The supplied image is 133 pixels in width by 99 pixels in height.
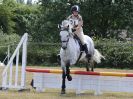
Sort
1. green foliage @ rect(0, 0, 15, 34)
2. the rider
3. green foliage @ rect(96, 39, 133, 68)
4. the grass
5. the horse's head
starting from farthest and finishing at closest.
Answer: green foliage @ rect(0, 0, 15, 34), green foliage @ rect(96, 39, 133, 68), the rider, the horse's head, the grass

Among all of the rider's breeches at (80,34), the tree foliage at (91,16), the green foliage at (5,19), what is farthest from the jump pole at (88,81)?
the green foliage at (5,19)

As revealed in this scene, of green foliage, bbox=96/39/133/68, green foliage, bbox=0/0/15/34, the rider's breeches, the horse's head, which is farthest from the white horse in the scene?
green foliage, bbox=0/0/15/34

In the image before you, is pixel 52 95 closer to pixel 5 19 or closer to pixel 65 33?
pixel 65 33

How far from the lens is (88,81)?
14.6 m

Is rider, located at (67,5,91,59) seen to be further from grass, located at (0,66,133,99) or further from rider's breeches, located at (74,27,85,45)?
grass, located at (0,66,133,99)

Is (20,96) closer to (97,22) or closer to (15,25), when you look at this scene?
(97,22)

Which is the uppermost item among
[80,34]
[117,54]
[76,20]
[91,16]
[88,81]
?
[76,20]

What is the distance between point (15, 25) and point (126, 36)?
3020cm

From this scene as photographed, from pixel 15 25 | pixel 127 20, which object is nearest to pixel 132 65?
pixel 127 20

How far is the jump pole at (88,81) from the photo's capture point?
14258mm

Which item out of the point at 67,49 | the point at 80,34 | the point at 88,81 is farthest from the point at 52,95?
the point at 80,34

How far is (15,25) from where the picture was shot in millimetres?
68312

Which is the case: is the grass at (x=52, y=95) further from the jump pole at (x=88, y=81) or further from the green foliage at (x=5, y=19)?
the green foliage at (x=5, y=19)

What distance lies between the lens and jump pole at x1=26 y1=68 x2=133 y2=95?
46.8 feet
